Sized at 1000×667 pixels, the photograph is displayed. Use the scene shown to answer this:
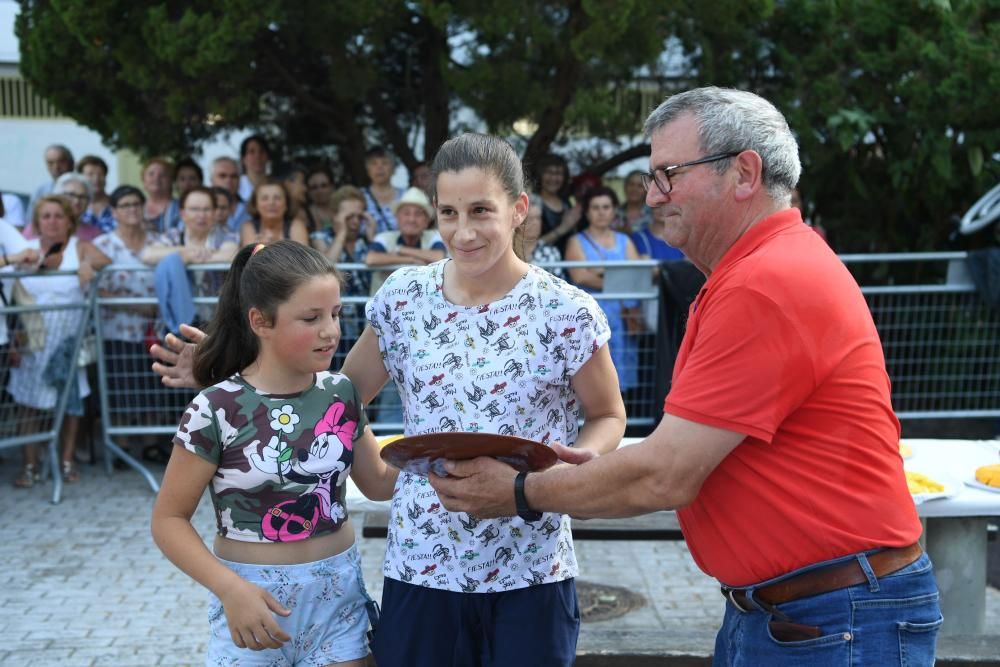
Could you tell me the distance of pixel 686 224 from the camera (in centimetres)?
243

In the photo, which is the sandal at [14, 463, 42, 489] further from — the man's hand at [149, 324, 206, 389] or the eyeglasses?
the eyeglasses

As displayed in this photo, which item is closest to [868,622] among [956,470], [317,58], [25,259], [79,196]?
[956,470]

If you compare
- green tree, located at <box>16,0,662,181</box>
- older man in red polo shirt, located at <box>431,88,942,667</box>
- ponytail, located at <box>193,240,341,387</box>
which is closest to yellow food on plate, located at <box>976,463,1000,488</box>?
older man in red polo shirt, located at <box>431,88,942,667</box>

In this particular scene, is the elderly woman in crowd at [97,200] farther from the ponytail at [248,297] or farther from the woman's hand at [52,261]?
the ponytail at [248,297]

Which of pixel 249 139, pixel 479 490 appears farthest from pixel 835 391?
pixel 249 139

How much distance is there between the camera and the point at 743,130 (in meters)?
2.33

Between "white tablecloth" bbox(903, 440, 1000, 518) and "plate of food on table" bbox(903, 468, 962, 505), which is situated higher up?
"plate of food on table" bbox(903, 468, 962, 505)

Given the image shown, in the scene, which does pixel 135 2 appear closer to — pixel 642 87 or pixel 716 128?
pixel 642 87

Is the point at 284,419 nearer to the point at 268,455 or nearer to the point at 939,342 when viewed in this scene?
the point at 268,455

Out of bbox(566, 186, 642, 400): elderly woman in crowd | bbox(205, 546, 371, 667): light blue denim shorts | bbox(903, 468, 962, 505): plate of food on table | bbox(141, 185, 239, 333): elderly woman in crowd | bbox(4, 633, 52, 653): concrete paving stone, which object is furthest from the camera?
bbox(566, 186, 642, 400): elderly woman in crowd

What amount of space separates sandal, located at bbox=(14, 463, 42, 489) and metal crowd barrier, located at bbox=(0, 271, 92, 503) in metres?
0.26

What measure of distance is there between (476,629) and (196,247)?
5.28m

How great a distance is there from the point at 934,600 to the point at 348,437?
143cm

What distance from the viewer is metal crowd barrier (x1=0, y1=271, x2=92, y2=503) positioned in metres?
7.23
